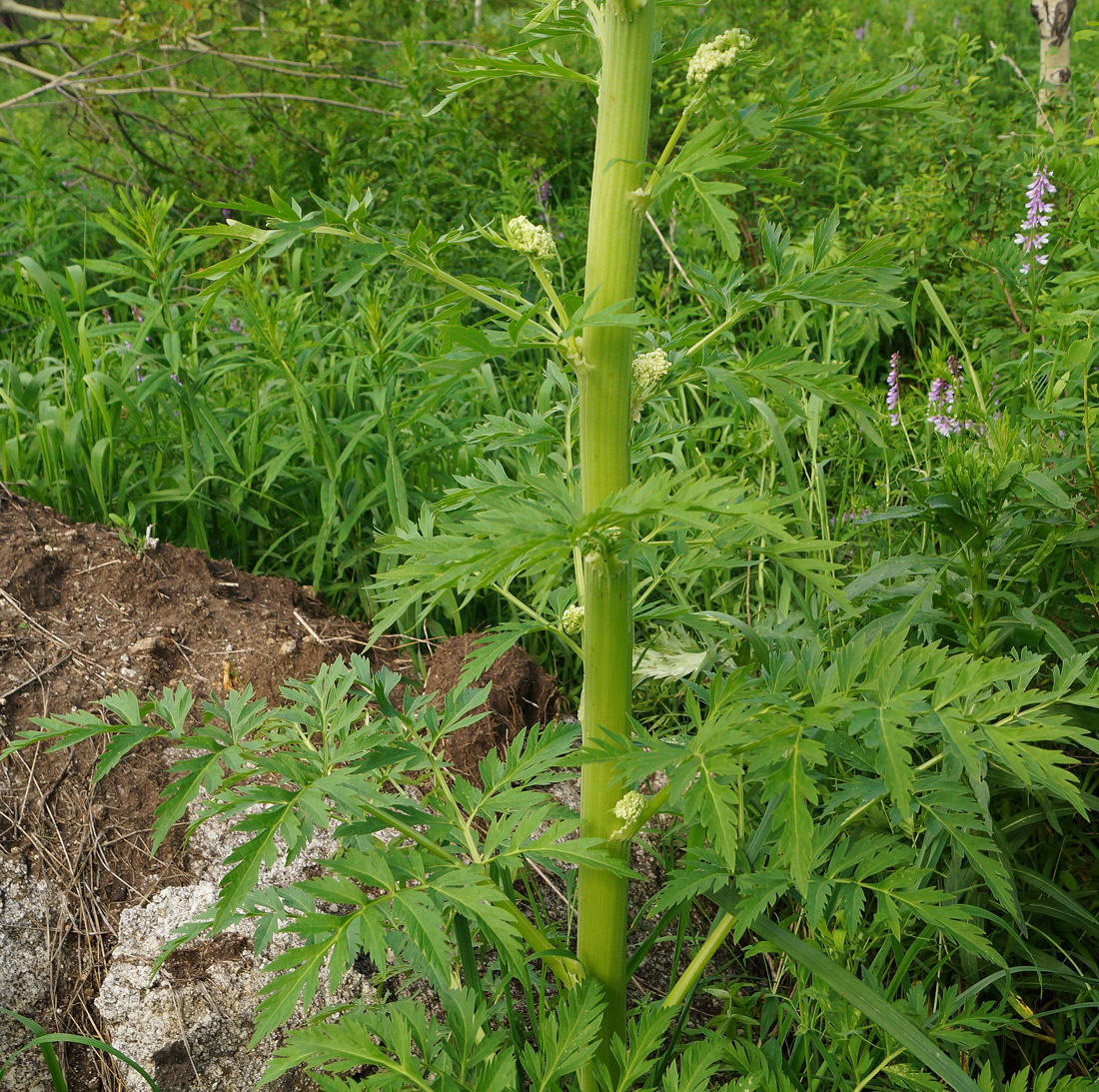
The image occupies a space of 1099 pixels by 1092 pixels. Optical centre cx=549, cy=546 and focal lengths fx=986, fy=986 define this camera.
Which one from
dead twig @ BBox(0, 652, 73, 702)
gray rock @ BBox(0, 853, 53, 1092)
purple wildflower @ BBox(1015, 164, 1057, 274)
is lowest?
gray rock @ BBox(0, 853, 53, 1092)

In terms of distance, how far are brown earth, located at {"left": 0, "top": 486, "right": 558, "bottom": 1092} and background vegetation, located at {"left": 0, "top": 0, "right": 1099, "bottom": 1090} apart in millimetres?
173

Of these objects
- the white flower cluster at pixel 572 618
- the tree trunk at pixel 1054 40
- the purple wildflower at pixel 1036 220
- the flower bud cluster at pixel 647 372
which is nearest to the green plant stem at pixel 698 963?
the white flower cluster at pixel 572 618

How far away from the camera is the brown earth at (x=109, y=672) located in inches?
77.9

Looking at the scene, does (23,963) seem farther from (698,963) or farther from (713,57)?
(713,57)

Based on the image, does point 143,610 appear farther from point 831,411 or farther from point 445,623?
point 831,411

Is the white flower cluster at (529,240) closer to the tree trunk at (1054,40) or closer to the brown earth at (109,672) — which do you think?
the brown earth at (109,672)

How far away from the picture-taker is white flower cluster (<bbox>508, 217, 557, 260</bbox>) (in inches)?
52.2

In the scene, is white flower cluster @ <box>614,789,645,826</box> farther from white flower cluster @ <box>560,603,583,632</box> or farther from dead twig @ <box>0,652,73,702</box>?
dead twig @ <box>0,652,73,702</box>

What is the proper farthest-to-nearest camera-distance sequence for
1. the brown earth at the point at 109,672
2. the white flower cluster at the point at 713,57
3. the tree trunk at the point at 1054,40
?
the tree trunk at the point at 1054,40
the brown earth at the point at 109,672
the white flower cluster at the point at 713,57

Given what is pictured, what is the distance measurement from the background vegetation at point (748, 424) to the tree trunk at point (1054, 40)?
184 mm

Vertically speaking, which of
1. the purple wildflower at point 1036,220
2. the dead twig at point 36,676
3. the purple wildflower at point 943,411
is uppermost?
the purple wildflower at point 1036,220

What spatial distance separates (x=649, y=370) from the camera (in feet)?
Result: 4.50

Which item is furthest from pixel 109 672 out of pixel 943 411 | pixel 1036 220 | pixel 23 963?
pixel 1036 220

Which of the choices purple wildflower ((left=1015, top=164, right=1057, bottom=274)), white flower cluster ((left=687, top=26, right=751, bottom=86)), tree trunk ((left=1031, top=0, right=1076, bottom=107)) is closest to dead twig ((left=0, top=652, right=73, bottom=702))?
white flower cluster ((left=687, top=26, right=751, bottom=86))
